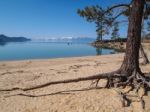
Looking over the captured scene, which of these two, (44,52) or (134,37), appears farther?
(44,52)

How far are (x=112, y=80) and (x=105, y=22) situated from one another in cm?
475

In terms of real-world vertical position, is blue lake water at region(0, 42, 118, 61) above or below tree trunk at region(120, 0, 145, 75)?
below

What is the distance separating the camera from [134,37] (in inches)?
338

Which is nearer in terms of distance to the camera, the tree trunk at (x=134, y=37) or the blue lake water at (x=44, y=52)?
the tree trunk at (x=134, y=37)

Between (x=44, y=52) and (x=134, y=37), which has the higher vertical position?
(x=134, y=37)

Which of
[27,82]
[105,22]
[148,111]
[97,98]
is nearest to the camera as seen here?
[148,111]

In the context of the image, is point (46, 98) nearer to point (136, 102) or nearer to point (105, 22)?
point (136, 102)

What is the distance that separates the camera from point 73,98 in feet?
25.2

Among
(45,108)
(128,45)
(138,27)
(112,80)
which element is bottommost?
(45,108)

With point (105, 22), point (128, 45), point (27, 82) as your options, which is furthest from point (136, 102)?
point (105, 22)

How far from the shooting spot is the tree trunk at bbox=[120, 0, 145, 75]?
8.58 metres

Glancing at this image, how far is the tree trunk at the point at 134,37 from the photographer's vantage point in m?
8.58

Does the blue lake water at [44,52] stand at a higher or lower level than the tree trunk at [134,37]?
lower

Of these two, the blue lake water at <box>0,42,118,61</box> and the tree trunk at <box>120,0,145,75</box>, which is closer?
the tree trunk at <box>120,0,145,75</box>
